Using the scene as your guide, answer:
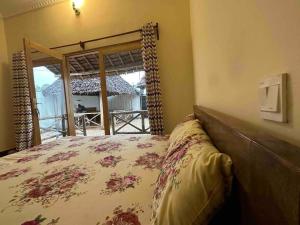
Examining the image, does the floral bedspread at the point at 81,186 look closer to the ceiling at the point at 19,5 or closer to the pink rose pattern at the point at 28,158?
the pink rose pattern at the point at 28,158

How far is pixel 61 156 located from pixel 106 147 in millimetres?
365

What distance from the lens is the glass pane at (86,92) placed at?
4.41 metres

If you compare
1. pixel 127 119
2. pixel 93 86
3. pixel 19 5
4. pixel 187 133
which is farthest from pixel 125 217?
pixel 93 86

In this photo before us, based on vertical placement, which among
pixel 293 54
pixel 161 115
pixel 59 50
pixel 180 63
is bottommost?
pixel 161 115

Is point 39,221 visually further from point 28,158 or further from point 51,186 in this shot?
point 28,158

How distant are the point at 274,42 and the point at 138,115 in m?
3.93

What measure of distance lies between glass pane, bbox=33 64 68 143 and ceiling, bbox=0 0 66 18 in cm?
109

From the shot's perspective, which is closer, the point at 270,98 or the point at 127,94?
the point at 270,98

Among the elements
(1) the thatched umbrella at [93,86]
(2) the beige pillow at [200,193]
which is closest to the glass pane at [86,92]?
(1) the thatched umbrella at [93,86]

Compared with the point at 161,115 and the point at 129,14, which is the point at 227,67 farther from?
the point at 129,14

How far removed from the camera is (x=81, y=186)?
3.44 ft

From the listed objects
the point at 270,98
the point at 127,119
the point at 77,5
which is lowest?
the point at 127,119

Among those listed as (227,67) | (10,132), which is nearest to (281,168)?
(227,67)

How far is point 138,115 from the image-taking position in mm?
4359
